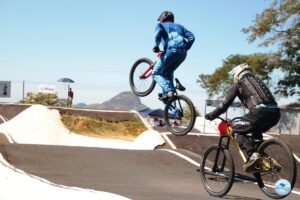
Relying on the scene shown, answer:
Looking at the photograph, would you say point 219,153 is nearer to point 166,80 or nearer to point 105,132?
point 166,80

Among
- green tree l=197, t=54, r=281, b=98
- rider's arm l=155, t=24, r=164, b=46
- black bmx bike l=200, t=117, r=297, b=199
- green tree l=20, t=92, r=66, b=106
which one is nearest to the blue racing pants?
rider's arm l=155, t=24, r=164, b=46

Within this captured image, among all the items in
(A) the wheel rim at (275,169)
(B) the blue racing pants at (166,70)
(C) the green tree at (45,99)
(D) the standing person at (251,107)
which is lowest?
(C) the green tree at (45,99)

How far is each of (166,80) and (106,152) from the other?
22.4ft

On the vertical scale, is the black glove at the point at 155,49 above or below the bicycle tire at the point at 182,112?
above

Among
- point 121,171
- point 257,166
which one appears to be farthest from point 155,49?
point 121,171

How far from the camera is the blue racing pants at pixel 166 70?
7.72 meters

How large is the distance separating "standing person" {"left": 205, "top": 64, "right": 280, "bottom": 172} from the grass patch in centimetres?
1601

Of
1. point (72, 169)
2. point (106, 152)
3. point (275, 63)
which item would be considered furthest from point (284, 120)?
point (72, 169)

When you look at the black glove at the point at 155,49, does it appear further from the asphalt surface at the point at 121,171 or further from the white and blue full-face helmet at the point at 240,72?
the asphalt surface at the point at 121,171

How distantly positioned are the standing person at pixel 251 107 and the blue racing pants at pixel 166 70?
1210 mm

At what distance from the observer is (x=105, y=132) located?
2336cm

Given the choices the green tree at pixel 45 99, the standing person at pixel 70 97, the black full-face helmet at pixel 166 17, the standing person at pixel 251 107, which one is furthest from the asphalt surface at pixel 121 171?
the green tree at pixel 45 99

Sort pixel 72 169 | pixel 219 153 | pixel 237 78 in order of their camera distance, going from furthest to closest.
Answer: pixel 72 169 < pixel 219 153 < pixel 237 78

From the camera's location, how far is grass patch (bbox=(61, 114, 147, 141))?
23078 mm
